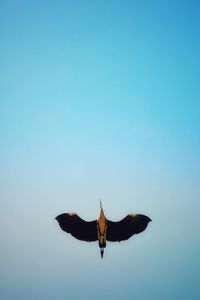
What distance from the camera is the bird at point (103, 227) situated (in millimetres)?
12031

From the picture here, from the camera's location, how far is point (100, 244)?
12.0 meters

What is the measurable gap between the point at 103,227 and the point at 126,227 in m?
0.78

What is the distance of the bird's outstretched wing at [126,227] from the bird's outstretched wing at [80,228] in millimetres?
519

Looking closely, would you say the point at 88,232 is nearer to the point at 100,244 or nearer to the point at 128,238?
the point at 100,244

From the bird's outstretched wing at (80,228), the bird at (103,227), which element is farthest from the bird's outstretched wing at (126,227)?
the bird's outstretched wing at (80,228)

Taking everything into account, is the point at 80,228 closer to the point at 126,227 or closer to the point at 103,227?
the point at 103,227

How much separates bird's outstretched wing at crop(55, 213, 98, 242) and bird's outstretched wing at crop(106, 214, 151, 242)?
52cm

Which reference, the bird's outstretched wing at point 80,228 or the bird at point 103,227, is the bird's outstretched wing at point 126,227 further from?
the bird's outstretched wing at point 80,228

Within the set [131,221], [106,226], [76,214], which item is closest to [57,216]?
[76,214]

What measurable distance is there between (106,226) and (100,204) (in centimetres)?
159

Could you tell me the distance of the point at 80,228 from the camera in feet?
40.2

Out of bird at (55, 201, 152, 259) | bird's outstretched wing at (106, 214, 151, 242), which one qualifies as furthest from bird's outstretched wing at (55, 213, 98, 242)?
bird's outstretched wing at (106, 214, 151, 242)

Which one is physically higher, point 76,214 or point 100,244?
point 76,214

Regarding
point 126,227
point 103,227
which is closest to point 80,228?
point 103,227
